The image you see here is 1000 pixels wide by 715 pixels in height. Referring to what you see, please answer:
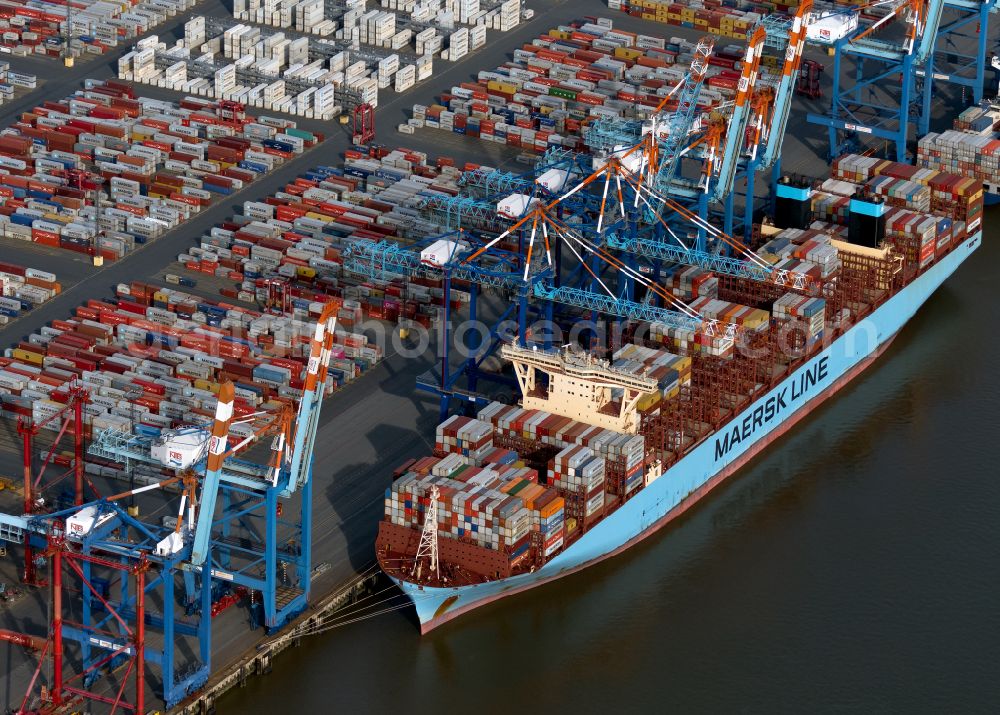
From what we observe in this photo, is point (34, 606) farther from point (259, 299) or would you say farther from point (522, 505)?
point (259, 299)

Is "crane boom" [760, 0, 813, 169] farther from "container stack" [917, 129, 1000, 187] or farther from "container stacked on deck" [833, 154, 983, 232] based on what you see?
"container stack" [917, 129, 1000, 187]

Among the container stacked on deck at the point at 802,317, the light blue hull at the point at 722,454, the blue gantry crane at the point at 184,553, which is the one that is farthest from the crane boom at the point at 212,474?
the container stacked on deck at the point at 802,317

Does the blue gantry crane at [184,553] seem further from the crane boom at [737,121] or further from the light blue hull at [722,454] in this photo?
the crane boom at [737,121]

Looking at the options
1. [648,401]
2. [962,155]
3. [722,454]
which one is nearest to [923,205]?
[962,155]

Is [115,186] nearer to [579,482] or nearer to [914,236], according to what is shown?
[914,236]

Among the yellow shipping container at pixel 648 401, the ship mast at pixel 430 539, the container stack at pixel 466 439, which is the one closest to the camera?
the ship mast at pixel 430 539

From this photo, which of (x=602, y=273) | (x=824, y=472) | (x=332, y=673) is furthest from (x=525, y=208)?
(x=332, y=673)

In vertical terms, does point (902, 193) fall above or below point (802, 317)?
above
